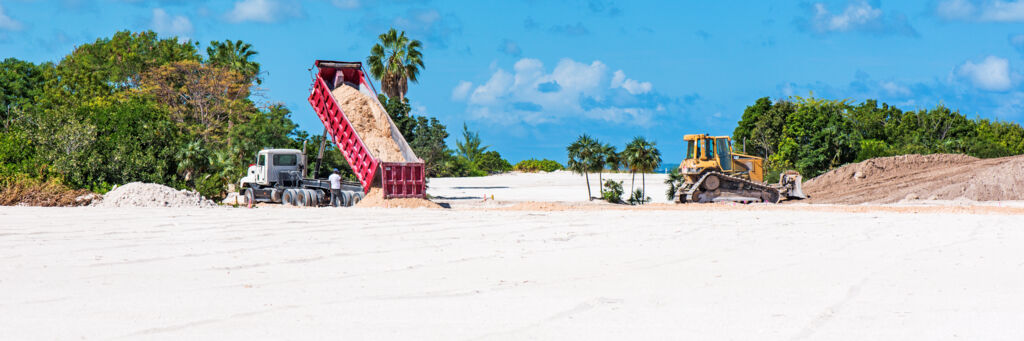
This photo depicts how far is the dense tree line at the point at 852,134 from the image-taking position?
163 feet

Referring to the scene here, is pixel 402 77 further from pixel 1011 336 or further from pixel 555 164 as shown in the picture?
pixel 1011 336

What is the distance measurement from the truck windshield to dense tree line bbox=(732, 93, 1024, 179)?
23014 millimetres

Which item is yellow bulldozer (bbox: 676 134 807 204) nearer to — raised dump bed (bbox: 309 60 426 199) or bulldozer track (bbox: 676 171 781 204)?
bulldozer track (bbox: 676 171 781 204)

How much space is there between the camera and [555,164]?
75188 mm

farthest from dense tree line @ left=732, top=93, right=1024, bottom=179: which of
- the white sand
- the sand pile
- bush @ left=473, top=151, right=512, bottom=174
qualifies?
the sand pile

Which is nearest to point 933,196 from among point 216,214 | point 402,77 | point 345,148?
point 345,148

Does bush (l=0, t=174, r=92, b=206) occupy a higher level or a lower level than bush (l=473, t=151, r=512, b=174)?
lower

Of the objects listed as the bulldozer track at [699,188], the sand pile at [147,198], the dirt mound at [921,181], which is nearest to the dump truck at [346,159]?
the sand pile at [147,198]

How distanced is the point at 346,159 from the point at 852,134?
143 feet

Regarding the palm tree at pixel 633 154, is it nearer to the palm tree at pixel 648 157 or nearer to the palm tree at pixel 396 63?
the palm tree at pixel 648 157

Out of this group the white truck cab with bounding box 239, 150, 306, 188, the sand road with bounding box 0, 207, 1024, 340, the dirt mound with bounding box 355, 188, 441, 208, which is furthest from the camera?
the white truck cab with bounding box 239, 150, 306, 188

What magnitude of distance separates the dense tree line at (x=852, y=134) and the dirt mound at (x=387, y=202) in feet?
72.3

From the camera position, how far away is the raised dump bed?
75.3 feet

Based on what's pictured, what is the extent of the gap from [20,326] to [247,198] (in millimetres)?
21796
